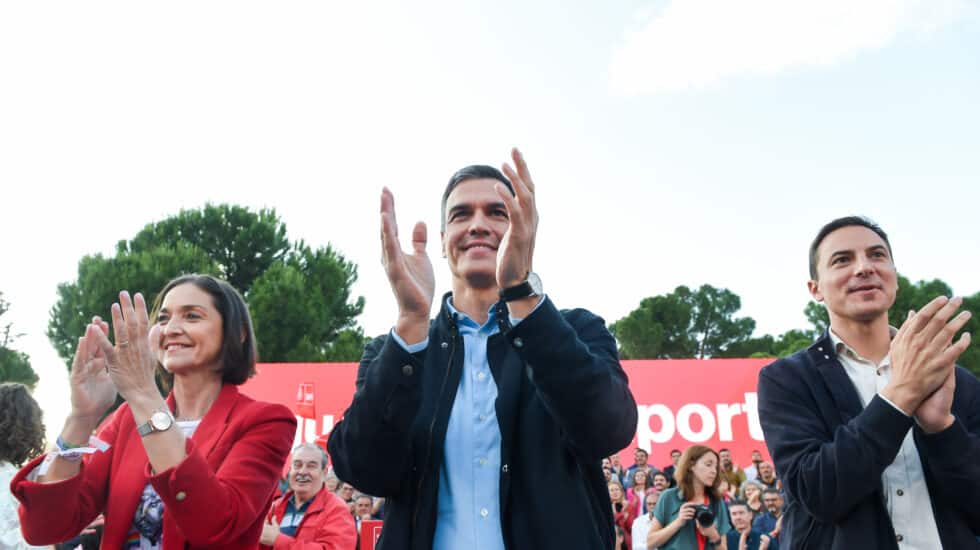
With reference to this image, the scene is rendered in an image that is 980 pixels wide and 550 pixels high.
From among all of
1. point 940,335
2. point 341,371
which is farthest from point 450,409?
point 341,371

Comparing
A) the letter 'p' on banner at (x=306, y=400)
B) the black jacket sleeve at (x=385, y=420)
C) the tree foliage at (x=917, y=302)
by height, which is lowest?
the black jacket sleeve at (x=385, y=420)

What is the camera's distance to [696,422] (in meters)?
13.8

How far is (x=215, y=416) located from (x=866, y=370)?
7.63 ft

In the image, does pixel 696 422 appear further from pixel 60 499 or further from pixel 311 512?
pixel 60 499

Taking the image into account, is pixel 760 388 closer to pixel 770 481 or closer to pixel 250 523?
pixel 250 523

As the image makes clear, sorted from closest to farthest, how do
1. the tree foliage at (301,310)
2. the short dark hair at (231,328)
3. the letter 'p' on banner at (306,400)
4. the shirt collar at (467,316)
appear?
the shirt collar at (467,316) < the short dark hair at (231,328) < the letter 'p' on banner at (306,400) < the tree foliage at (301,310)

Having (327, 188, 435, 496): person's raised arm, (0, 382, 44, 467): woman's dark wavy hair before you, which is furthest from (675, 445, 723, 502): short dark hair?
(327, 188, 435, 496): person's raised arm

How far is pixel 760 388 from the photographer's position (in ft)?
9.00

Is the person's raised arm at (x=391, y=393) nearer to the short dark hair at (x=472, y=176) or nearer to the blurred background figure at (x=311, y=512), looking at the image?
the short dark hair at (x=472, y=176)

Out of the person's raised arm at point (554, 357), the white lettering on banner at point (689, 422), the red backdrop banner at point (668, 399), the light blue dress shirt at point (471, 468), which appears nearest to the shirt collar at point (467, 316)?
the light blue dress shirt at point (471, 468)

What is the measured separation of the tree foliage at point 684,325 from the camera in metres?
58.6

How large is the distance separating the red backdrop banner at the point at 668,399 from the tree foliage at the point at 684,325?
43.4m

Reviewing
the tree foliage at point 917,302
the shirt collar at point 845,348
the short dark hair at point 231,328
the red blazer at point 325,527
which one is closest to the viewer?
the shirt collar at point 845,348

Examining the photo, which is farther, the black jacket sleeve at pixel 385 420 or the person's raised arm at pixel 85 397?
the person's raised arm at pixel 85 397
